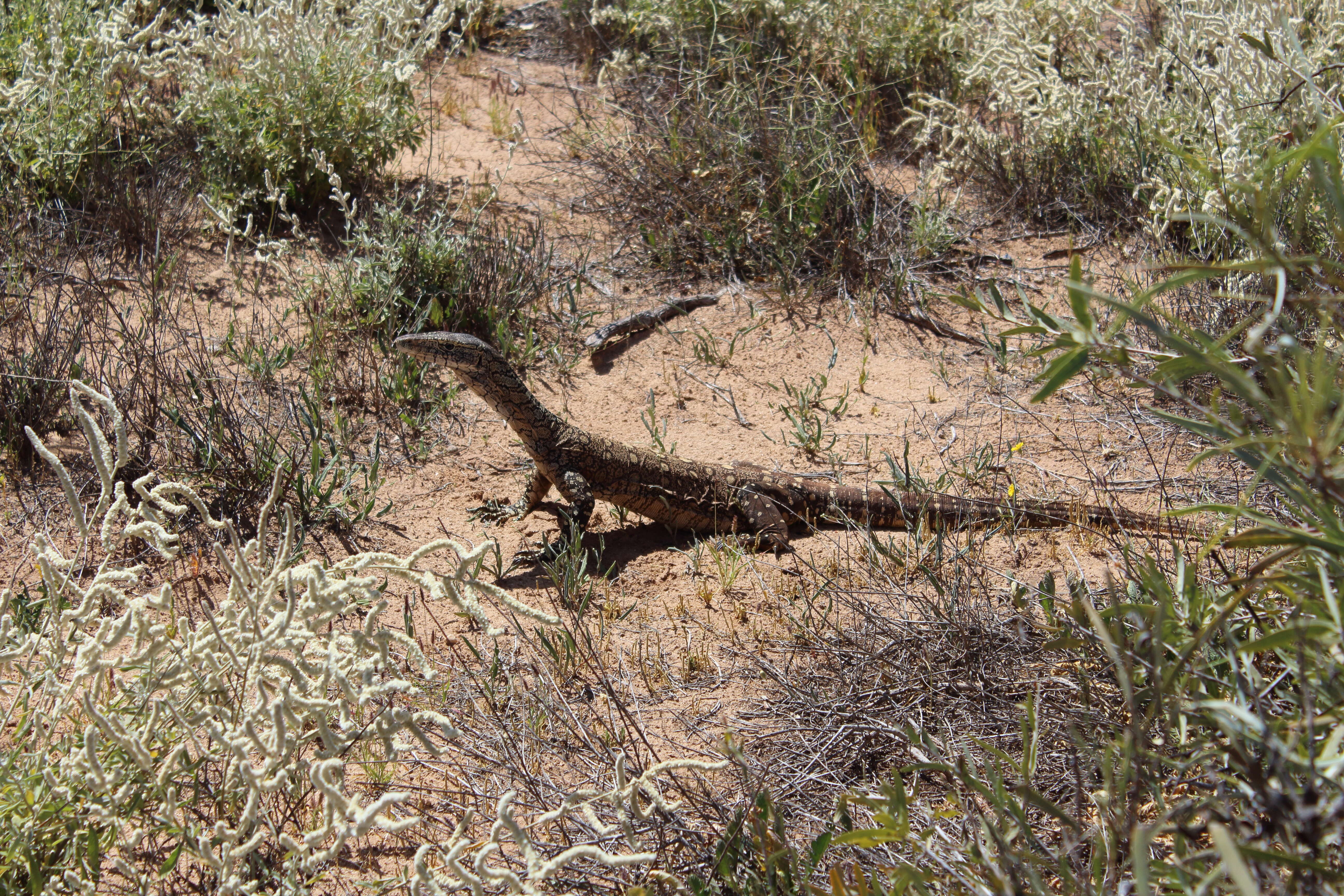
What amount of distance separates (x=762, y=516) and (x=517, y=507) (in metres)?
1.38

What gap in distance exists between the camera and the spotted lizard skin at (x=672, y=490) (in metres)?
4.79

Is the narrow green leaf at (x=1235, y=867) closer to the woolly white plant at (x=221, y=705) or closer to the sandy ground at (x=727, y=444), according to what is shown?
the woolly white plant at (x=221, y=705)

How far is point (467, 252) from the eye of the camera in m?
6.55

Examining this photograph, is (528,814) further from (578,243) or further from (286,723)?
(578,243)

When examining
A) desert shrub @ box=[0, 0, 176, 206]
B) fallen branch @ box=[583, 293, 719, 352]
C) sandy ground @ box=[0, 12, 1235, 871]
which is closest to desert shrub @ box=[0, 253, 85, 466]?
sandy ground @ box=[0, 12, 1235, 871]

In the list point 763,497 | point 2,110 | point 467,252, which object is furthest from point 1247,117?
point 2,110

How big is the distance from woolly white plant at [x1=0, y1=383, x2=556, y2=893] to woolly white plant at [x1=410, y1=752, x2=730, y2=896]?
0.17 metres

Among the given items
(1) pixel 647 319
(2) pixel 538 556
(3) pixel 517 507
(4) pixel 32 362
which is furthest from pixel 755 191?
(4) pixel 32 362

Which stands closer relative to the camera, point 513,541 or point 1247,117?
point 513,541

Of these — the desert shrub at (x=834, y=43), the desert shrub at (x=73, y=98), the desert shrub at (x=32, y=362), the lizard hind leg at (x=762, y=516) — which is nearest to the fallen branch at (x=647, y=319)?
the lizard hind leg at (x=762, y=516)

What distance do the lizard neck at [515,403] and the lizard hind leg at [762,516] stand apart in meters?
1.08

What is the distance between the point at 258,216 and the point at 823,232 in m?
4.17

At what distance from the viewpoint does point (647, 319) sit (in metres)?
6.75

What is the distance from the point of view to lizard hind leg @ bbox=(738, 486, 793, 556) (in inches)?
201
